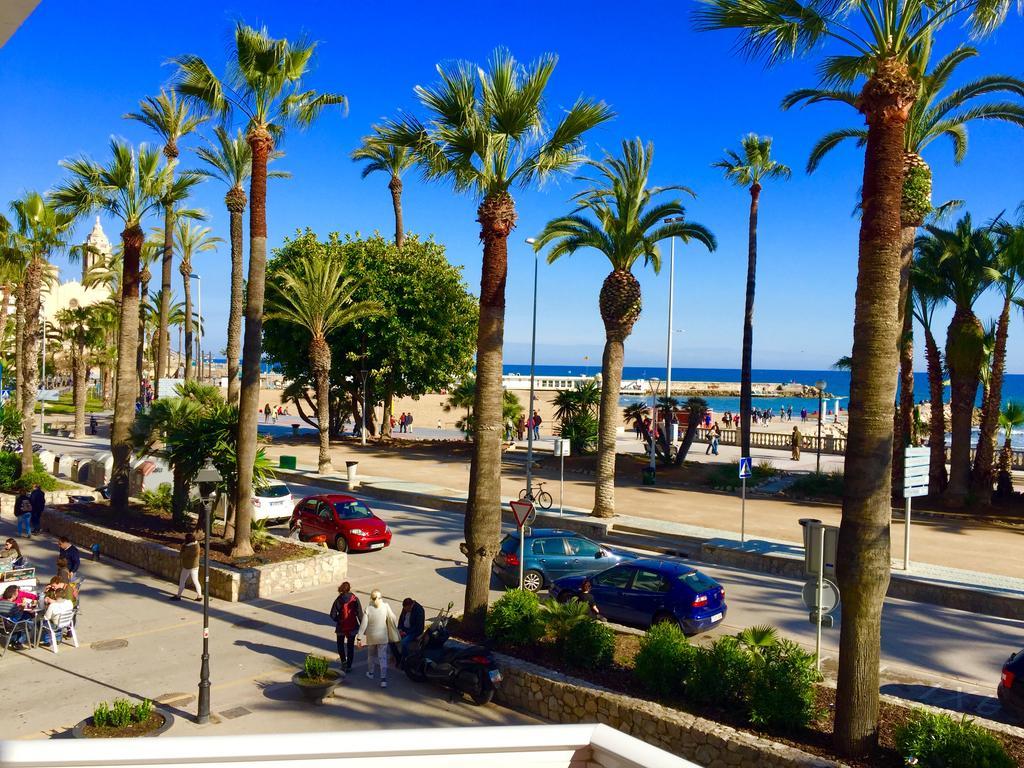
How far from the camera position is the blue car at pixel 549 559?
16.7m

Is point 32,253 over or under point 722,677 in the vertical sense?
over

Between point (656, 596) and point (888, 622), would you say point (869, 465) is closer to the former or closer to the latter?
point (656, 596)

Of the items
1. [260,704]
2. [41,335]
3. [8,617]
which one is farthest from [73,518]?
[41,335]

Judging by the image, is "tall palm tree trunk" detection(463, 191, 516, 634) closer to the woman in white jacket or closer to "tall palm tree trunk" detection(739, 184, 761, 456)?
the woman in white jacket

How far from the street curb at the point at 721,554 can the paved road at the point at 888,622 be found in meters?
0.31

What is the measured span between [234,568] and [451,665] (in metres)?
7.05

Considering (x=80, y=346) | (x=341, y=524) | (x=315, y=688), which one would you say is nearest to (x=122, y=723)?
(x=315, y=688)

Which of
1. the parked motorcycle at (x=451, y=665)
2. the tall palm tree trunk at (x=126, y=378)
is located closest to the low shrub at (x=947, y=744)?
the parked motorcycle at (x=451, y=665)

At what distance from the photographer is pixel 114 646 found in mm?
13016

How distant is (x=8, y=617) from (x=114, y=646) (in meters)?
1.70

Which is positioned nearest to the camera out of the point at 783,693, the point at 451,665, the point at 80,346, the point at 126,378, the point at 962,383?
the point at 783,693

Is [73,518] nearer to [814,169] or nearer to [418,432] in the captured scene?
[814,169]

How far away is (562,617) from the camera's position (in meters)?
11.5

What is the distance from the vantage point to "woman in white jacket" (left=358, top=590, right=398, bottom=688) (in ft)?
37.9
